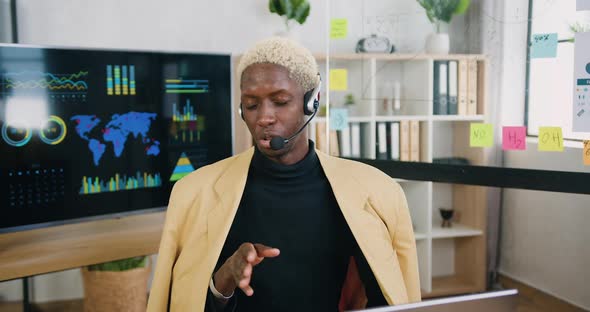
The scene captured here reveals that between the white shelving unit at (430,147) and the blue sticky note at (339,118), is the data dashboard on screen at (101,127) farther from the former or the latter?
the white shelving unit at (430,147)

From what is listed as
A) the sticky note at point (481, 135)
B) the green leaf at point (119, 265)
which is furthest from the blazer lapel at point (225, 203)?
the green leaf at point (119, 265)

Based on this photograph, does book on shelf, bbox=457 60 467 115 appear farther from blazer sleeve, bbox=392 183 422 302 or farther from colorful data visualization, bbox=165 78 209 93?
colorful data visualization, bbox=165 78 209 93

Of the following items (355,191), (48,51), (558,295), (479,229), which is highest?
(48,51)

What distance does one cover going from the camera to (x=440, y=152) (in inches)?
86.0

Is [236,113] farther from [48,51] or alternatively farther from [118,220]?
[48,51]

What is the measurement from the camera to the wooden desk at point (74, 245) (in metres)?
2.05

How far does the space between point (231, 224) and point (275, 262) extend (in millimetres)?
136

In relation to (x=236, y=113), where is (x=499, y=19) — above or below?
above

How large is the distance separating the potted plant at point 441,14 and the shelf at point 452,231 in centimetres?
114

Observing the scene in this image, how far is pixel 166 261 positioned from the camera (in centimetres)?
125

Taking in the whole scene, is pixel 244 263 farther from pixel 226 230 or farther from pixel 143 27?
pixel 143 27

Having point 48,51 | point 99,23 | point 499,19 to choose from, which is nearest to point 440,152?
point 499,19

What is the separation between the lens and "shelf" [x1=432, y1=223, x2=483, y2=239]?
9.62 ft

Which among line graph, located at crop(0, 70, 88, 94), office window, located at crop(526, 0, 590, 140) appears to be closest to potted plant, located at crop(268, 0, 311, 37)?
line graph, located at crop(0, 70, 88, 94)
